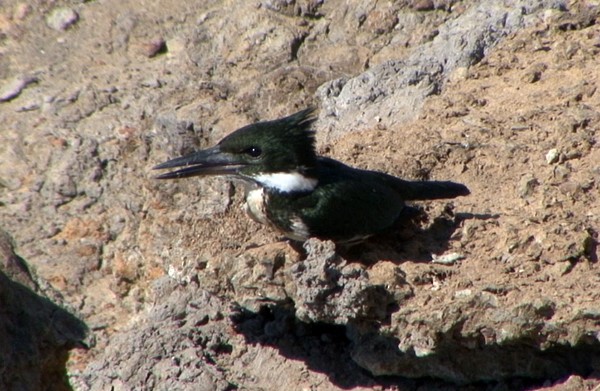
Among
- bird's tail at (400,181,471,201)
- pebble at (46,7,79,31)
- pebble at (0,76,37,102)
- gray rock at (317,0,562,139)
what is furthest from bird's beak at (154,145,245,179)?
pebble at (46,7,79,31)

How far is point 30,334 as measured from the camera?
413cm

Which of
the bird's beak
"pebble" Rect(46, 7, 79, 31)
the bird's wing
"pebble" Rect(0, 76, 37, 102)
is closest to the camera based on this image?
the bird's wing

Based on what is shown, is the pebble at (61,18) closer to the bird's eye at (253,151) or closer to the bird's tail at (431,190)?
the bird's eye at (253,151)

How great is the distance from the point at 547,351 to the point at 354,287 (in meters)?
0.72

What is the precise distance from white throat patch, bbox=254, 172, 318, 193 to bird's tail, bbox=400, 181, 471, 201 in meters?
0.42

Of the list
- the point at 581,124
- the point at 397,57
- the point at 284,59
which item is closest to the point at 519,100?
the point at 581,124

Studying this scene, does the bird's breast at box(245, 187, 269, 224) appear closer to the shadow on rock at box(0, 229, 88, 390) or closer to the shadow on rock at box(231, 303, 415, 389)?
the shadow on rock at box(231, 303, 415, 389)

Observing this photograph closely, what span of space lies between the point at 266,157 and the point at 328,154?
67cm

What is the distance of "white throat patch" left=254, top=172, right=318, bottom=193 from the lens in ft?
14.6

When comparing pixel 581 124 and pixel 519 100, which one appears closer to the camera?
pixel 581 124

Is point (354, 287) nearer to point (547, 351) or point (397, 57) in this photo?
point (547, 351)

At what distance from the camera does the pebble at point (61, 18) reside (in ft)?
20.5

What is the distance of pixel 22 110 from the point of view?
578 centimetres

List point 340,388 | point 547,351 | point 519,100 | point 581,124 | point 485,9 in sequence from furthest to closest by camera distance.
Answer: point 485,9
point 519,100
point 581,124
point 340,388
point 547,351
